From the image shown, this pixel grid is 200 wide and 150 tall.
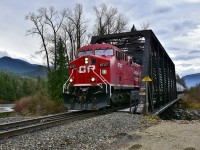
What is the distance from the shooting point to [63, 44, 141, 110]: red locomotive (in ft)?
55.5

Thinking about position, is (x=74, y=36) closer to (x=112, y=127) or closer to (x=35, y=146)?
(x=112, y=127)

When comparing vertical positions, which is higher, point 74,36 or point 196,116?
point 74,36

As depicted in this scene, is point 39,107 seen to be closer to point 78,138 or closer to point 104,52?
point 104,52

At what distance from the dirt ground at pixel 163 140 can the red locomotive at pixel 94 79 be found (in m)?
5.80

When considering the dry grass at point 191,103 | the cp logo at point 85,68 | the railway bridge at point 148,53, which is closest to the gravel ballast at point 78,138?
the cp logo at point 85,68

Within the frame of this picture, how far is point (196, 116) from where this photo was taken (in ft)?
111

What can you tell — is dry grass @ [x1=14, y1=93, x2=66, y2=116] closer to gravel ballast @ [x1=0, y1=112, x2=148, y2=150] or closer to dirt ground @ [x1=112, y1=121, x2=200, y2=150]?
gravel ballast @ [x1=0, y1=112, x2=148, y2=150]

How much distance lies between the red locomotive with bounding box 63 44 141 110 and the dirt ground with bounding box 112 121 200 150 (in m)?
5.80

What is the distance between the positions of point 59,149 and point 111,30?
38373 millimetres

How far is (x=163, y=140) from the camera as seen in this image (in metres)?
9.33

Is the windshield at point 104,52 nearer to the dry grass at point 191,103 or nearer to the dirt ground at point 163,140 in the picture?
the dirt ground at point 163,140

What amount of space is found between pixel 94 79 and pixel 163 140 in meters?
8.47

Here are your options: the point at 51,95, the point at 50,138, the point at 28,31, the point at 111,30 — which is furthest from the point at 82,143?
the point at 111,30

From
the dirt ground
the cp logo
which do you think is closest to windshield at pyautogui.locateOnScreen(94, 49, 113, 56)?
the cp logo
